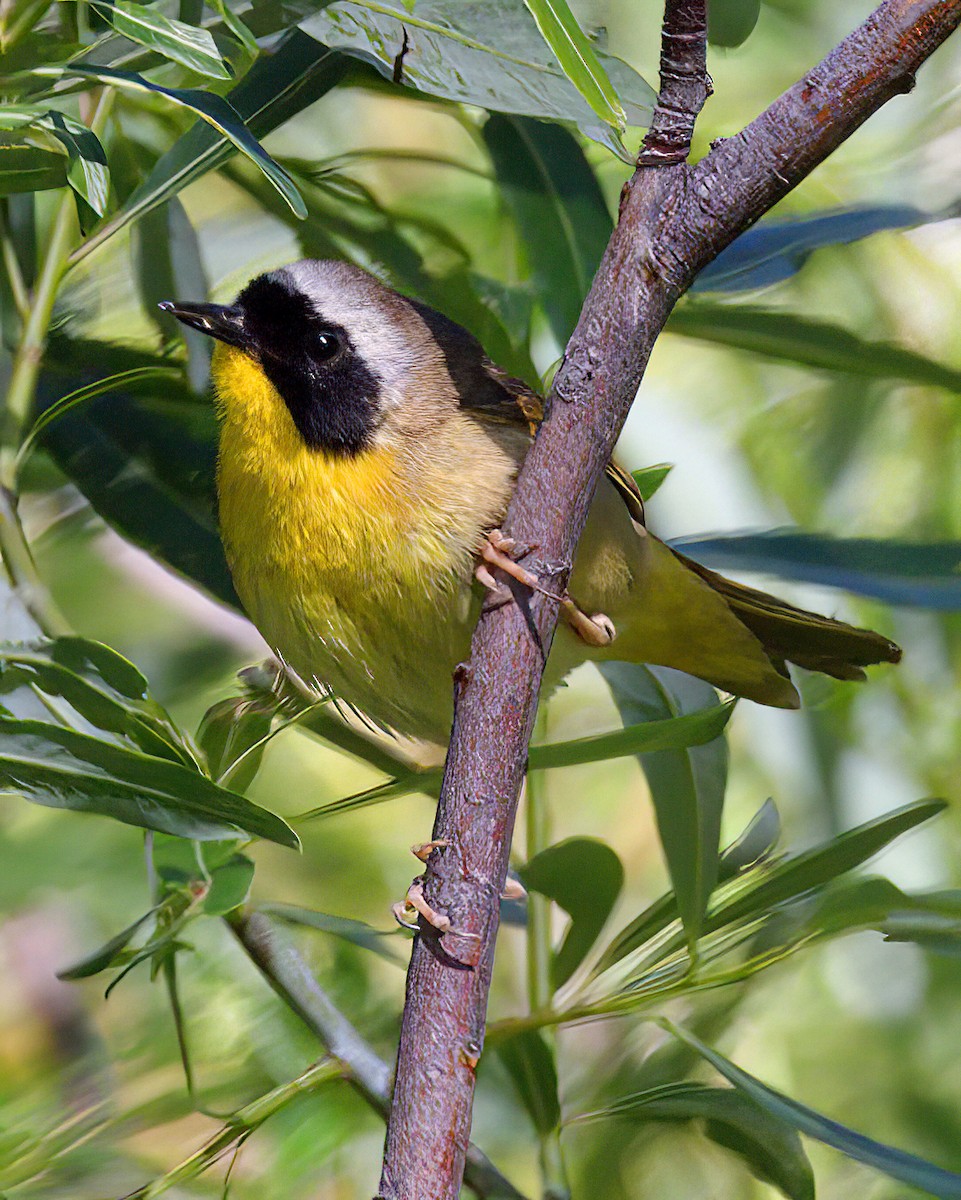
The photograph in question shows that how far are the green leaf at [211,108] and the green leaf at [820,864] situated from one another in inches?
22.7

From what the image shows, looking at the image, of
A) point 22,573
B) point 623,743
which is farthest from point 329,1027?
point 22,573

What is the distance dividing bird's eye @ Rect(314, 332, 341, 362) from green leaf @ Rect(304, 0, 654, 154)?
0.95 feet

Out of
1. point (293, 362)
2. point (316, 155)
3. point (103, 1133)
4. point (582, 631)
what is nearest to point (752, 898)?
point (582, 631)

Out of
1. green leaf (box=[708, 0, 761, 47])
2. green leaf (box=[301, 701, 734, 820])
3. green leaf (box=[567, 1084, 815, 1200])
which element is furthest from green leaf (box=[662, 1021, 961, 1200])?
green leaf (box=[708, 0, 761, 47])

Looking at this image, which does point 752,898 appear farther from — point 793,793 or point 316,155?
point 316,155

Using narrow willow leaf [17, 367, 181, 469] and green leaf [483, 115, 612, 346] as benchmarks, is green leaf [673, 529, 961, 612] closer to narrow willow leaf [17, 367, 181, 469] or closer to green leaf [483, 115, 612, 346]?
green leaf [483, 115, 612, 346]

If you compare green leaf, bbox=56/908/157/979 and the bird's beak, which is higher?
the bird's beak

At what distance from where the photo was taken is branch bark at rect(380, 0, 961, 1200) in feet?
2.10

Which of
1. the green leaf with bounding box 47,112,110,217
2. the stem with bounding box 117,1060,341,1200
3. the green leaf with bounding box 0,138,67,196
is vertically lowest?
the stem with bounding box 117,1060,341,1200

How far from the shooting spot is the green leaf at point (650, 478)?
1.18 m

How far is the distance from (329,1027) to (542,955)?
0.75 ft

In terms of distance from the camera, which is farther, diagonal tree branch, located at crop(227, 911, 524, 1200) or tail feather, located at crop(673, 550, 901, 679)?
tail feather, located at crop(673, 550, 901, 679)

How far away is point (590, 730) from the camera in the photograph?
138 centimetres

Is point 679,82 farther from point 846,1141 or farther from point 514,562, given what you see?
point 846,1141
